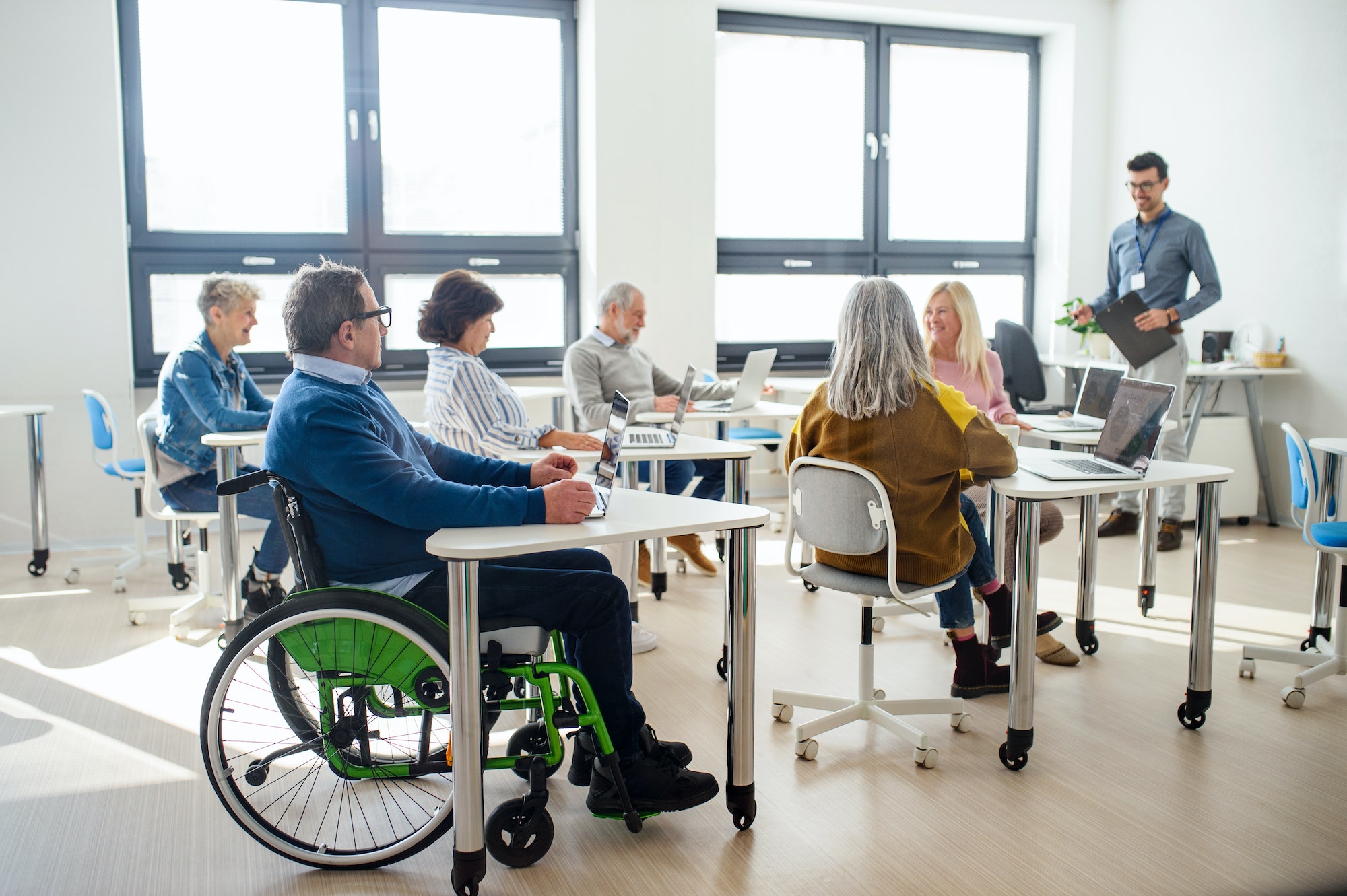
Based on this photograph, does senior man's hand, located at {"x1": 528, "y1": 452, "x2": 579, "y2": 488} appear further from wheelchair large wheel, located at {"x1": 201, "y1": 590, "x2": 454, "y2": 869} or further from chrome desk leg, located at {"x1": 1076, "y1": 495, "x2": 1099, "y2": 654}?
chrome desk leg, located at {"x1": 1076, "y1": 495, "x2": 1099, "y2": 654}

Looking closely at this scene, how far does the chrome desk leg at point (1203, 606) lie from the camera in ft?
9.28

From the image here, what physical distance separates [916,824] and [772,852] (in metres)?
0.35

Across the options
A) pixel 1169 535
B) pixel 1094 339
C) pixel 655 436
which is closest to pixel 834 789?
pixel 655 436

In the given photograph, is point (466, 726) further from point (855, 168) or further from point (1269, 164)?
point (855, 168)

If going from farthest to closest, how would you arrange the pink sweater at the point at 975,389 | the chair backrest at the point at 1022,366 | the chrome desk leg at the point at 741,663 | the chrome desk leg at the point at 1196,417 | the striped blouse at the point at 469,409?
the chair backrest at the point at 1022,366 → the chrome desk leg at the point at 1196,417 → the pink sweater at the point at 975,389 → the striped blouse at the point at 469,409 → the chrome desk leg at the point at 741,663

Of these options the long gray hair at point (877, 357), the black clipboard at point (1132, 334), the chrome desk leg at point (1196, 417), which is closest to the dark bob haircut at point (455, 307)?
the long gray hair at point (877, 357)

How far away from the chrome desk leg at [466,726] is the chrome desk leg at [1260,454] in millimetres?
5083

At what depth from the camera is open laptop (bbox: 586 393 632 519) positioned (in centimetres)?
232

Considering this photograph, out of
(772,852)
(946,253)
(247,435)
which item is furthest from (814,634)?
(946,253)

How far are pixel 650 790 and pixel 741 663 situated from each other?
1.07 feet

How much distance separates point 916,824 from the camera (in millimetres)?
2369

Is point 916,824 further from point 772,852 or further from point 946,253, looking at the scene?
point 946,253

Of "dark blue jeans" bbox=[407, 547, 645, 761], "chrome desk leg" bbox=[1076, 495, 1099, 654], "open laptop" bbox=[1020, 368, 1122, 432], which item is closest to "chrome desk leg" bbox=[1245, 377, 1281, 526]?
"open laptop" bbox=[1020, 368, 1122, 432]

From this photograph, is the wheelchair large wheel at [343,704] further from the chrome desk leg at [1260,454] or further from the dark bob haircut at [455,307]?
the chrome desk leg at [1260,454]
